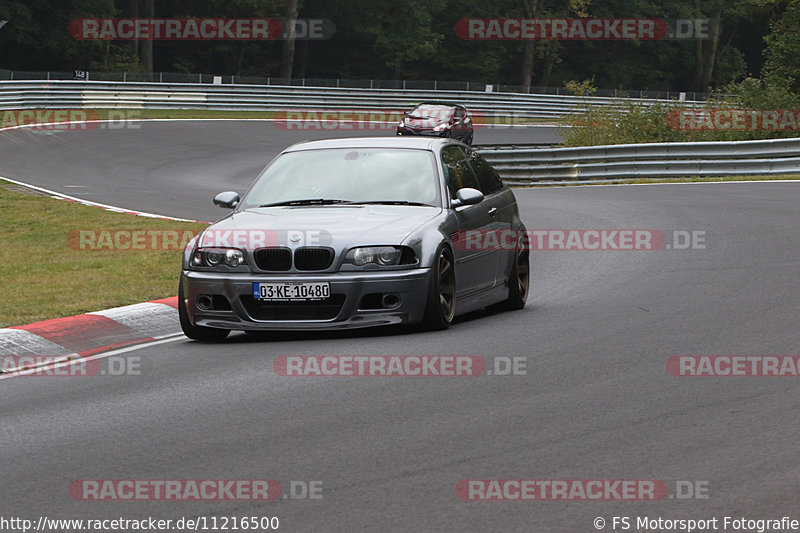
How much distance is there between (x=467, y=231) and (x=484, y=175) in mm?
1351

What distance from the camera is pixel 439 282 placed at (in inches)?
392

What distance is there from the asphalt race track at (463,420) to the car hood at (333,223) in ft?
2.49

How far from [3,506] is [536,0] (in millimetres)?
81223

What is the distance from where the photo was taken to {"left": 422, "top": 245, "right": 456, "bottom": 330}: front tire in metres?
9.82

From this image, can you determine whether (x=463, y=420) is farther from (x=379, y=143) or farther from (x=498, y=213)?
(x=498, y=213)

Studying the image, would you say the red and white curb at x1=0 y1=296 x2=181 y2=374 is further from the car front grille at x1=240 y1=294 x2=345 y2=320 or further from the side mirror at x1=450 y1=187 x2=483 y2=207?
the side mirror at x1=450 y1=187 x2=483 y2=207

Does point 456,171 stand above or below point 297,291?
above

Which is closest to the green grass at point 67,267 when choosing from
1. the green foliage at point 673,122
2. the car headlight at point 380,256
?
the car headlight at point 380,256

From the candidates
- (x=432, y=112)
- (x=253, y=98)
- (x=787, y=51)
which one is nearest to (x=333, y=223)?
(x=787, y=51)

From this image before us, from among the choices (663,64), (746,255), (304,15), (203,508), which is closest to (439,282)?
(203,508)

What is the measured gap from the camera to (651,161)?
27.9 metres

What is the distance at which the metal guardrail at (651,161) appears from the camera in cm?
2670

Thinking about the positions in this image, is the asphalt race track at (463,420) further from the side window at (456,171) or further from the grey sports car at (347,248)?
the side window at (456,171)

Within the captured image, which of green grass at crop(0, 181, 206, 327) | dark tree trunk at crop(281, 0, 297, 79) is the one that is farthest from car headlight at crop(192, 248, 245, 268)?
dark tree trunk at crop(281, 0, 297, 79)
